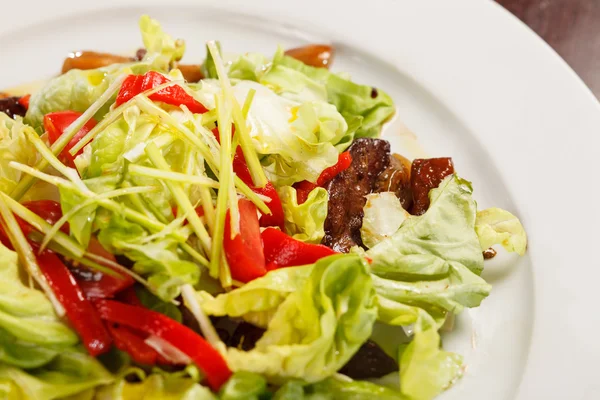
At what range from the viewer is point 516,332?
2.71 meters

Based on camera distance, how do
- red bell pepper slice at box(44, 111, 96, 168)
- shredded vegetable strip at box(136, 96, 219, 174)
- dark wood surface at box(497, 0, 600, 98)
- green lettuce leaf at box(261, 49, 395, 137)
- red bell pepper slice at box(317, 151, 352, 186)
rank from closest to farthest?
shredded vegetable strip at box(136, 96, 219, 174) < red bell pepper slice at box(44, 111, 96, 168) < red bell pepper slice at box(317, 151, 352, 186) < green lettuce leaf at box(261, 49, 395, 137) < dark wood surface at box(497, 0, 600, 98)

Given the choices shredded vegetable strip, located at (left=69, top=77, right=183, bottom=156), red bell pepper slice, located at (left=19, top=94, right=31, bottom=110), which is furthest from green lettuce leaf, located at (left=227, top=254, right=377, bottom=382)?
red bell pepper slice, located at (left=19, top=94, right=31, bottom=110)

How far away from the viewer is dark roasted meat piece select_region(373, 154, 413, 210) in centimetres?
308

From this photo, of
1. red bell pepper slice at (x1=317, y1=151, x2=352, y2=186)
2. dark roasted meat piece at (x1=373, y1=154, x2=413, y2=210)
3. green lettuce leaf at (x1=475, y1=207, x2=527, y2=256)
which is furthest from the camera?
dark roasted meat piece at (x1=373, y1=154, x2=413, y2=210)

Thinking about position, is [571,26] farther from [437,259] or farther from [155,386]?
[155,386]

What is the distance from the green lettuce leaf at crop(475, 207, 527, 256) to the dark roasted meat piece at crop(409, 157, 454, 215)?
281mm

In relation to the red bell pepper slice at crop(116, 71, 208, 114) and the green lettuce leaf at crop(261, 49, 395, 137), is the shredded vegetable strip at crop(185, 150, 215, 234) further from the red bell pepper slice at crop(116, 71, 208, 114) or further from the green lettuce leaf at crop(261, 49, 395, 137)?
the green lettuce leaf at crop(261, 49, 395, 137)

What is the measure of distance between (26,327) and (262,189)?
111cm

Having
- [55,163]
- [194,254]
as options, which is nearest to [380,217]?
[194,254]

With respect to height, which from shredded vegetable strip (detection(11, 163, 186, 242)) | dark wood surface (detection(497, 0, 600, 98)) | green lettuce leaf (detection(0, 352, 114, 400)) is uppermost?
dark wood surface (detection(497, 0, 600, 98))

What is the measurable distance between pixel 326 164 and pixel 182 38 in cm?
169

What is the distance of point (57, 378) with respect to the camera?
2.17m

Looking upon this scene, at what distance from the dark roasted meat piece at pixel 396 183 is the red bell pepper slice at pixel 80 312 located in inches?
63.4

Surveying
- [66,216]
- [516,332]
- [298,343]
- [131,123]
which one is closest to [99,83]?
[131,123]
